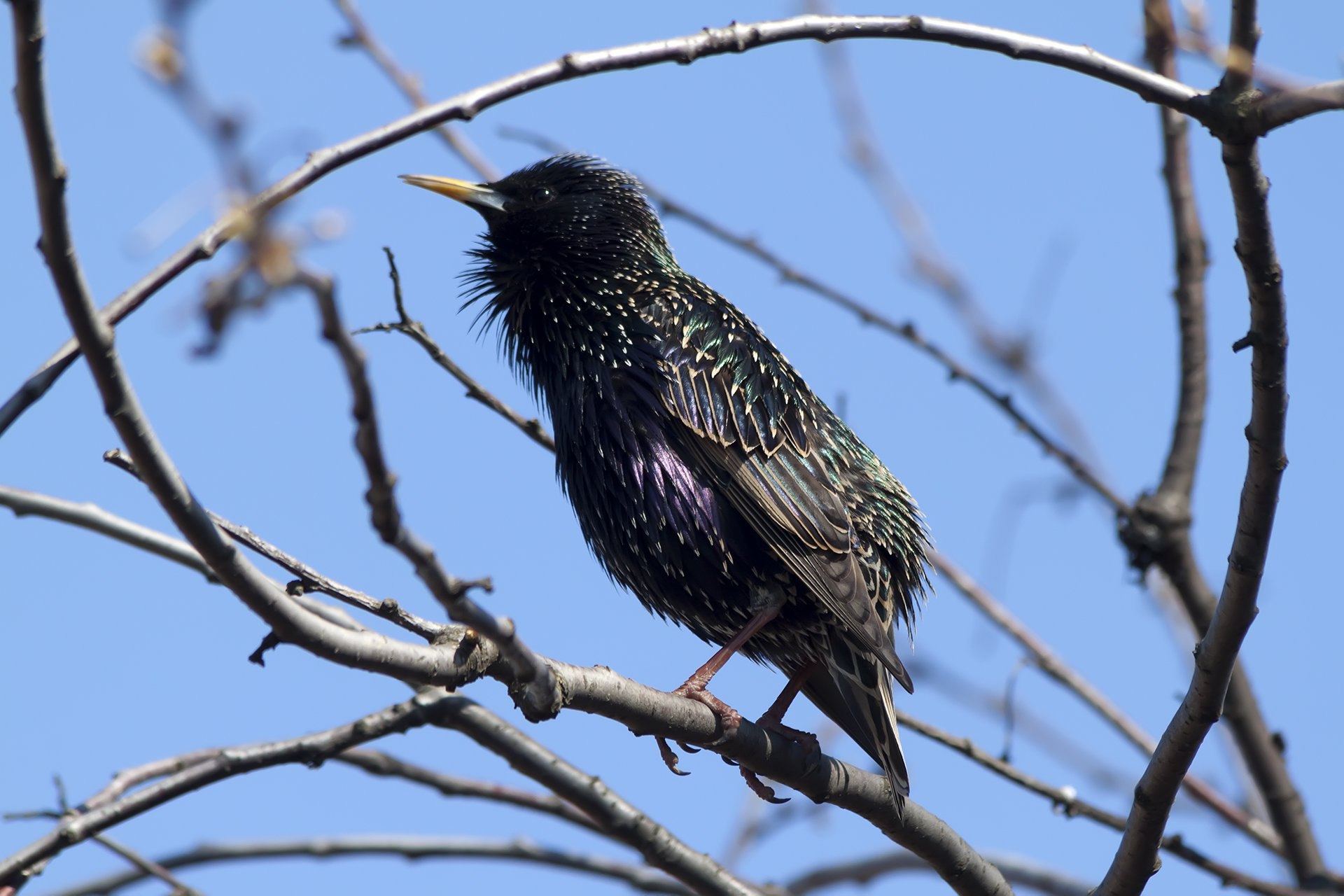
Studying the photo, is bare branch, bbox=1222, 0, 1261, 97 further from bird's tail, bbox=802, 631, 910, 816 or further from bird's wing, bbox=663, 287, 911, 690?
bird's tail, bbox=802, 631, 910, 816

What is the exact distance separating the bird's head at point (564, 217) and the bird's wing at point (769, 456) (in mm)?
528

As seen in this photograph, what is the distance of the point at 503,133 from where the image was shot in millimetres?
5480

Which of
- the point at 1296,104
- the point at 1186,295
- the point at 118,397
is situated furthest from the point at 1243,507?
the point at 1186,295

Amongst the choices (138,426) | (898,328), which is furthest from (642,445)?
(138,426)

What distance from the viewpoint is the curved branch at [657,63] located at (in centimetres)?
221

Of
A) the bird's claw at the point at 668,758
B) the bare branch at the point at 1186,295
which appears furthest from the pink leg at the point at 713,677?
the bare branch at the point at 1186,295

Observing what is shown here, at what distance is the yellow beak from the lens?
211 inches

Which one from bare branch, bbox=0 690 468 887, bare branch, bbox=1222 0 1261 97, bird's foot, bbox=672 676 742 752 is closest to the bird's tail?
bird's foot, bbox=672 676 742 752

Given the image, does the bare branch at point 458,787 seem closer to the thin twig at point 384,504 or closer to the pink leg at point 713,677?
the pink leg at point 713,677

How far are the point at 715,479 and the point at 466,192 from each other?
159 centimetres

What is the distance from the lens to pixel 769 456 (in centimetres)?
499

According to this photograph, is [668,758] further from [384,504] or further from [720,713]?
[384,504]

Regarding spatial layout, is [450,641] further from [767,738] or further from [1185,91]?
[1185,91]

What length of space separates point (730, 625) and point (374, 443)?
351 cm
